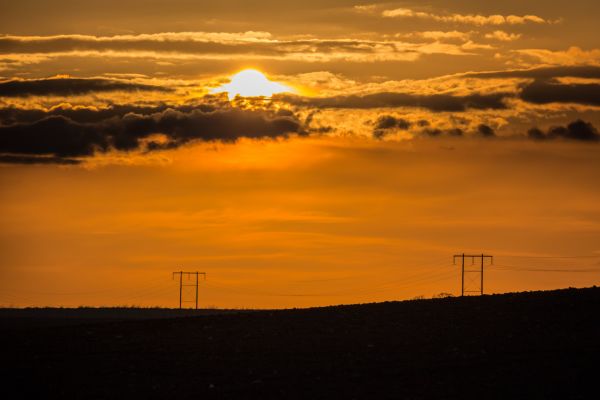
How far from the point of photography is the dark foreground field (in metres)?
51.2

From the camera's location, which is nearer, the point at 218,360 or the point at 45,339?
the point at 218,360

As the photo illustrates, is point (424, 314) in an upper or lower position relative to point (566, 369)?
upper

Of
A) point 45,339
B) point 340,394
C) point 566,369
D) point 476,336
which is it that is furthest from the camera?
point 45,339

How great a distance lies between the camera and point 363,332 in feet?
208

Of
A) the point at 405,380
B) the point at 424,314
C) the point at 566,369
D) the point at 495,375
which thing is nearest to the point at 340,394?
the point at 405,380

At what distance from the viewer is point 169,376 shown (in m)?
54.2

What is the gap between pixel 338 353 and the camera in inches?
2292

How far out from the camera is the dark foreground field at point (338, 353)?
168 feet

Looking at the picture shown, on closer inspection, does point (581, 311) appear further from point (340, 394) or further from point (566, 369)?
point (340, 394)

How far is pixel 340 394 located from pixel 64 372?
13.9m

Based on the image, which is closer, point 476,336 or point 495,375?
point 495,375

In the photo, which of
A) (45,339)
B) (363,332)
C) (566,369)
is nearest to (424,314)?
(363,332)

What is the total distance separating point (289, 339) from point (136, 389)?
40.6 feet

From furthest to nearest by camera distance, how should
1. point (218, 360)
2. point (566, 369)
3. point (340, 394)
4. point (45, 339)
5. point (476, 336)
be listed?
point (45, 339) < point (476, 336) < point (218, 360) < point (566, 369) < point (340, 394)
